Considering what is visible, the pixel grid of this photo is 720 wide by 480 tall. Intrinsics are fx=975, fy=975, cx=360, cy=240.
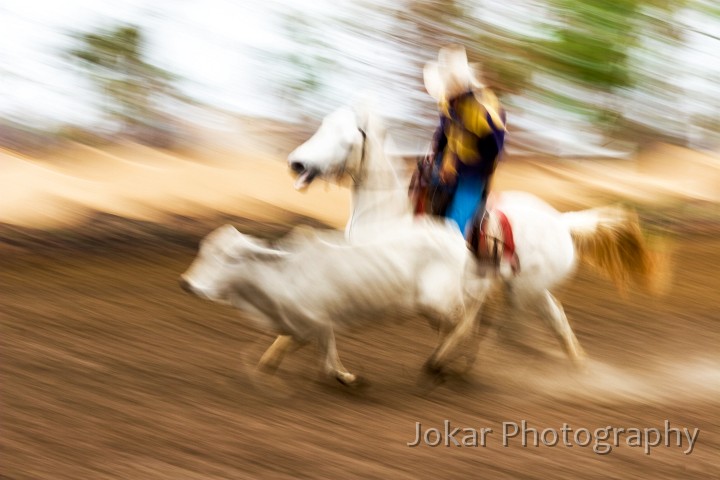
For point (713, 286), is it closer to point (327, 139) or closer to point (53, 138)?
point (327, 139)

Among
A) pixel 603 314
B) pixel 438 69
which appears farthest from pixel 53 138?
pixel 438 69

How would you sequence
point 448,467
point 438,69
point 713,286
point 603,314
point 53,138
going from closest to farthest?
1. point 448,467
2. point 438,69
3. point 603,314
4. point 713,286
5. point 53,138

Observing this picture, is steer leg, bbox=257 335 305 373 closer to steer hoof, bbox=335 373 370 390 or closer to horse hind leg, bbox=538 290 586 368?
steer hoof, bbox=335 373 370 390

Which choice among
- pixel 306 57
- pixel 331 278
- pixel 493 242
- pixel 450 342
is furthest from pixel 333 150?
pixel 306 57

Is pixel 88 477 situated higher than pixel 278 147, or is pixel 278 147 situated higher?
pixel 88 477

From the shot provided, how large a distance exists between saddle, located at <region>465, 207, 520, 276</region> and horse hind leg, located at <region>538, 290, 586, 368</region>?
1.22 ft

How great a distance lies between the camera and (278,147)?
10.7 meters

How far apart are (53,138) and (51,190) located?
3.76ft

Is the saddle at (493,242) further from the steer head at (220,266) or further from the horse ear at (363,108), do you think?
the steer head at (220,266)

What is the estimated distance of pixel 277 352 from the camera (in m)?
4.46

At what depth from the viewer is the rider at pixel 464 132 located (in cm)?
436

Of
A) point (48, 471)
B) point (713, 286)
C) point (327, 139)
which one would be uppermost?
point (327, 139)

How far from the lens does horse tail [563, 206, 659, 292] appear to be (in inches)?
198

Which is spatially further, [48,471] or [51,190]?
[51,190]
